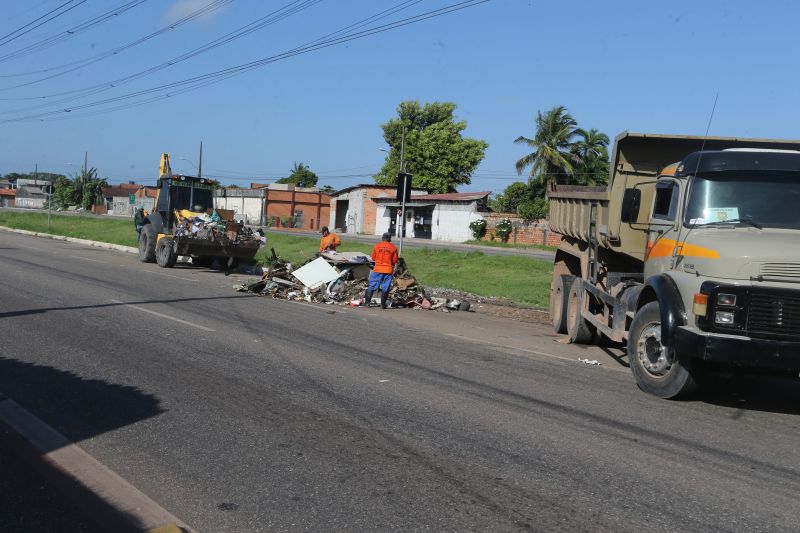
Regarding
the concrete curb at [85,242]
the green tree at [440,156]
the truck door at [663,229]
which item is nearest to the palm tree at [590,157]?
the green tree at [440,156]

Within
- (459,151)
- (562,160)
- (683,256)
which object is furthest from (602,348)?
(459,151)

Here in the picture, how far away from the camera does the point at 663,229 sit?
9078 mm

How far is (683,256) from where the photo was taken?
8.27 metres

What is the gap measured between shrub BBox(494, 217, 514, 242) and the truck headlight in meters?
46.9

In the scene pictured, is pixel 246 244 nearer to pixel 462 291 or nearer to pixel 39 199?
pixel 462 291

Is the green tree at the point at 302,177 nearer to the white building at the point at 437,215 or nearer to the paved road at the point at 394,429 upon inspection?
the white building at the point at 437,215

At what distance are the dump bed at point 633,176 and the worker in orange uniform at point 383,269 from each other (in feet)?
15.6

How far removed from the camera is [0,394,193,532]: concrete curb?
173 inches

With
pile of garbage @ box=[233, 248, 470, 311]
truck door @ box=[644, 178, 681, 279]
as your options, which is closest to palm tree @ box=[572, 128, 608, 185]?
pile of garbage @ box=[233, 248, 470, 311]

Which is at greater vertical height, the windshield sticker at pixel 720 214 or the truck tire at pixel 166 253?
the windshield sticker at pixel 720 214

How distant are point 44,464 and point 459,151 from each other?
73.5 meters

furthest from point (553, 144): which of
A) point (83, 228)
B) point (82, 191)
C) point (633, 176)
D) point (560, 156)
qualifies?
point (82, 191)

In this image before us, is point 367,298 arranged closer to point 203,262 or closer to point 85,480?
point 203,262

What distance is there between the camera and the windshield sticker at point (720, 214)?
819 cm
